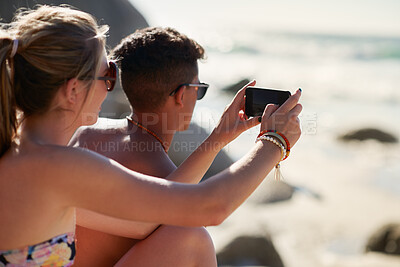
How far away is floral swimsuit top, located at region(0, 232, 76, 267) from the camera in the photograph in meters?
1.75

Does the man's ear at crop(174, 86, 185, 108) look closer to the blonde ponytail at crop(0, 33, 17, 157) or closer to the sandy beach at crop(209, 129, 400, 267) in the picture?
the blonde ponytail at crop(0, 33, 17, 157)

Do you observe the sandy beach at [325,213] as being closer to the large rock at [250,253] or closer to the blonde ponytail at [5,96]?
the large rock at [250,253]

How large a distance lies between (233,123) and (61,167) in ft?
3.59

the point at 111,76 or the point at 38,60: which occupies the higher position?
the point at 38,60

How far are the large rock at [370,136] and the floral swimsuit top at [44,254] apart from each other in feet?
26.2

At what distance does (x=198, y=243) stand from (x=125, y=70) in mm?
1125

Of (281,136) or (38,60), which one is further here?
(281,136)

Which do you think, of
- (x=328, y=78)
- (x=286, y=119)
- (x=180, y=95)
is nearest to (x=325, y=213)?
(x=180, y=95)

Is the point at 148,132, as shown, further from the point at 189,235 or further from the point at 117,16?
the point at 117,16

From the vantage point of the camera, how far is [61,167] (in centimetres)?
167

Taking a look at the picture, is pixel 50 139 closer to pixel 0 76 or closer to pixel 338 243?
pixel 0 76

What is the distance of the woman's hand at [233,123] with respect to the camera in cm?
249

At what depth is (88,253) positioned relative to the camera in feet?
8.46

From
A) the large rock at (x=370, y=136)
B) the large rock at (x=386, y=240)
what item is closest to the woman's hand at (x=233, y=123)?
the large rock at (x=386, y=240)
